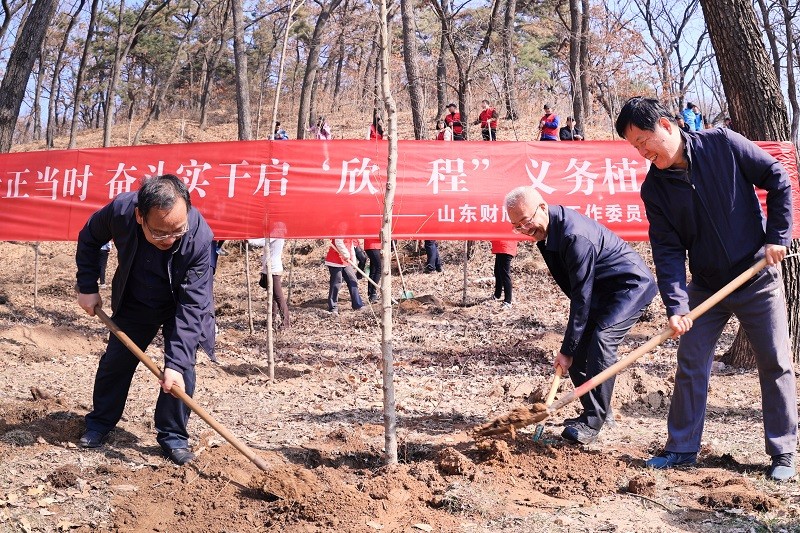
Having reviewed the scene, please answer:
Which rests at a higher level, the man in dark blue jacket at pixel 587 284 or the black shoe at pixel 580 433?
the man in dark blue jacket at pixel 587 284

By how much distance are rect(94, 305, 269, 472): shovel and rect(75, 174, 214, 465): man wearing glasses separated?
0.06 m

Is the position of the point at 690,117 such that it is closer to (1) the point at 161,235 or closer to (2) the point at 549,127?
(2) the point at 549,127

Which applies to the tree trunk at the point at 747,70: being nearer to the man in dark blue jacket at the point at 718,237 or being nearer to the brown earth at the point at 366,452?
the brown earth at the point at 366,452

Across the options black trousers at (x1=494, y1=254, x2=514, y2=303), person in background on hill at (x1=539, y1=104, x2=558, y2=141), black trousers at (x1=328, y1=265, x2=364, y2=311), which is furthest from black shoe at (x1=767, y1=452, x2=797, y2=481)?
person in background on hill at (x1=539, y1=104, x2=558, y2=141)

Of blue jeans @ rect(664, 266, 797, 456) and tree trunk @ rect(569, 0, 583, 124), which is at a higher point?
tree trunk @ rect(569, 0, 583, 124)

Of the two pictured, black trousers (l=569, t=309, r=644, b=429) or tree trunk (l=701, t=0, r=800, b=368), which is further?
tree trunk (l=701, t=0, r=800, b=368)

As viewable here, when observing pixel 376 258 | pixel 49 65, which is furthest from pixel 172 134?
pixel 376 258

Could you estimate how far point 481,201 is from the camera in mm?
7270

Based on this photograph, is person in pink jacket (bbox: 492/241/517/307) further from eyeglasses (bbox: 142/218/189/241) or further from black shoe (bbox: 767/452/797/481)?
eyeglasses (bbox: 142/218/189/241)

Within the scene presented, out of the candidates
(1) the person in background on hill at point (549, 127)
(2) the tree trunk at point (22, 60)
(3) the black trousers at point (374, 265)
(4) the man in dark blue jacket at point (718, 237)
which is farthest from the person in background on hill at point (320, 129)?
(4) the man in dark blue jacket at point (718, 237)

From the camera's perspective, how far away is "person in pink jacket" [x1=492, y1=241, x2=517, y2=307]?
31.6ft

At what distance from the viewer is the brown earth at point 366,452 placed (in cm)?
370

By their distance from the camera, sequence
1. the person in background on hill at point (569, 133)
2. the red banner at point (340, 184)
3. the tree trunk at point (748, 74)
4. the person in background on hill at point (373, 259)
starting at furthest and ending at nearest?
the person in background on hill at point (569, 133), the person in background on hill at point (373, 259), the red banner at point (340, 184), the tree trunk at point (748, 74)

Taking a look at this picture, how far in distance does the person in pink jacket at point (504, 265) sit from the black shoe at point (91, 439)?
19.5ft
